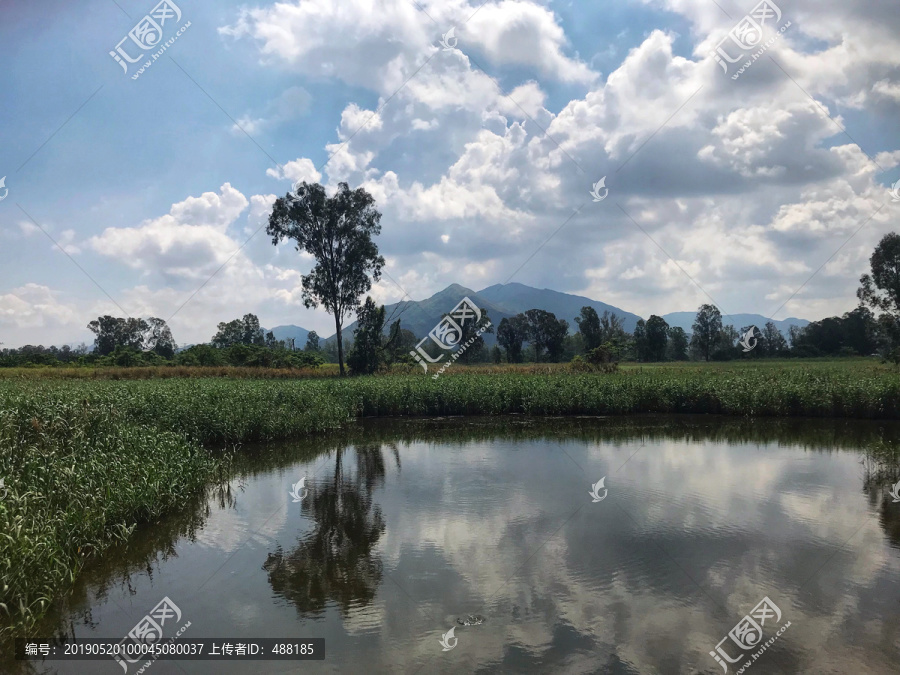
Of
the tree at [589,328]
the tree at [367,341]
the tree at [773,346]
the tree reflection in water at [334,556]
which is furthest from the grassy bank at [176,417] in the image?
the tree at [773,346]

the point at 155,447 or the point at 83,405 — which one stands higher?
the point at 83,405

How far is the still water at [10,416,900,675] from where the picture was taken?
5.01 meters

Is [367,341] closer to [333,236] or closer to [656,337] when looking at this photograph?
[333,236]

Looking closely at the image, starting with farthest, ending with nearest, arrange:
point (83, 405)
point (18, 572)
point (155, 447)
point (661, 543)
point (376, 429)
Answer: point (376, 429) → point (83, 405) → point (155, 447) → point (661, 543) → point (18, 572)

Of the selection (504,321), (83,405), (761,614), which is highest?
(504,321)

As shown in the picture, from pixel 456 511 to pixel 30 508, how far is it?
19.6 feet

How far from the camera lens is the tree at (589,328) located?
50312 mm

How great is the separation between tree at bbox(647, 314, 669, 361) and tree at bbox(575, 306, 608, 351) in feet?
30.6

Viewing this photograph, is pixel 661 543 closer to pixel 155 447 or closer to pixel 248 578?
pixel 248 578

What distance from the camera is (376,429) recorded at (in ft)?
62.1

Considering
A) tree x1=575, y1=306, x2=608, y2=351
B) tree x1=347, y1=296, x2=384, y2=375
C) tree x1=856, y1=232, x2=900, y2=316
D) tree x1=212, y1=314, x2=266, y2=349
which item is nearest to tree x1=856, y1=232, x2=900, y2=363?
tree x1=856, y1=232, x2=900, y2=316

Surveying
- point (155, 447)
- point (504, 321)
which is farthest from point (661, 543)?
point (504, 321)

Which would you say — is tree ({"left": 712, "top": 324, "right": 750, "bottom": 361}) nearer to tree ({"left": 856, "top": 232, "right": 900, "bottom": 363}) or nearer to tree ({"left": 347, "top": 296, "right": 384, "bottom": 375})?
tree ({"left": 856, "top": 232, "right": 900, "bottom": 363})

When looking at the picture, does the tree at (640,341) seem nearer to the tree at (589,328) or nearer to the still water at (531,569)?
the tree at (589,328)
